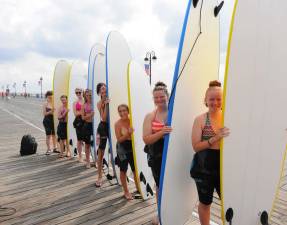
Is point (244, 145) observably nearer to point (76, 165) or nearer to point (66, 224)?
point (66, 224)

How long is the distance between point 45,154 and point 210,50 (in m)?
6.37

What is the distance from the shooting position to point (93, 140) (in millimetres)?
6359

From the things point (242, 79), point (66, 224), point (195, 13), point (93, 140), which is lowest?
point (66, 224)

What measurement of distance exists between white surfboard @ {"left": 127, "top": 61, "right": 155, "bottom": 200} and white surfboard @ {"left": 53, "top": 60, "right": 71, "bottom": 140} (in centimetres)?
372

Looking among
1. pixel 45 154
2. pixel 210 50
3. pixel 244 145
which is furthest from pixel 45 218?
pixel 45 154

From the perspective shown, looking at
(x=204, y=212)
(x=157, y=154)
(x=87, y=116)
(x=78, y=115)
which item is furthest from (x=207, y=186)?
(x=78, y=115)

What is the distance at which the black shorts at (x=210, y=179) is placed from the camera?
2.94 meters

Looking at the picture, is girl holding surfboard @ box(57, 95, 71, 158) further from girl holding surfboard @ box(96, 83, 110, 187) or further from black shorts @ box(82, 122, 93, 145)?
girl holding surfboard @ box(96, 83, 110, 187)

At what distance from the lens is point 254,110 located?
3.02 m

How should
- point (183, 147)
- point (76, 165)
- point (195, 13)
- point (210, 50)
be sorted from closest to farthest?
point (195, 13), point (183, 147), point (210, 50), point (76, 165)

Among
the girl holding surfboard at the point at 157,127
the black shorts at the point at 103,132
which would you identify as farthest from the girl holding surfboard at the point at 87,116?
the girl holding surfboard at the point at 157,127

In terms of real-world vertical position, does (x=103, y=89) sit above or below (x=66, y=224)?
above

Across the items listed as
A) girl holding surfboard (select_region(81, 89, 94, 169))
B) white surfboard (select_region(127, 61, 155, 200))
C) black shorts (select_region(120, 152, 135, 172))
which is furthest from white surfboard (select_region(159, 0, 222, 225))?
girl holding surfboard (select_region(81, 89, 94, 169))

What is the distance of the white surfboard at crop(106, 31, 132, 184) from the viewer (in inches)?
194
